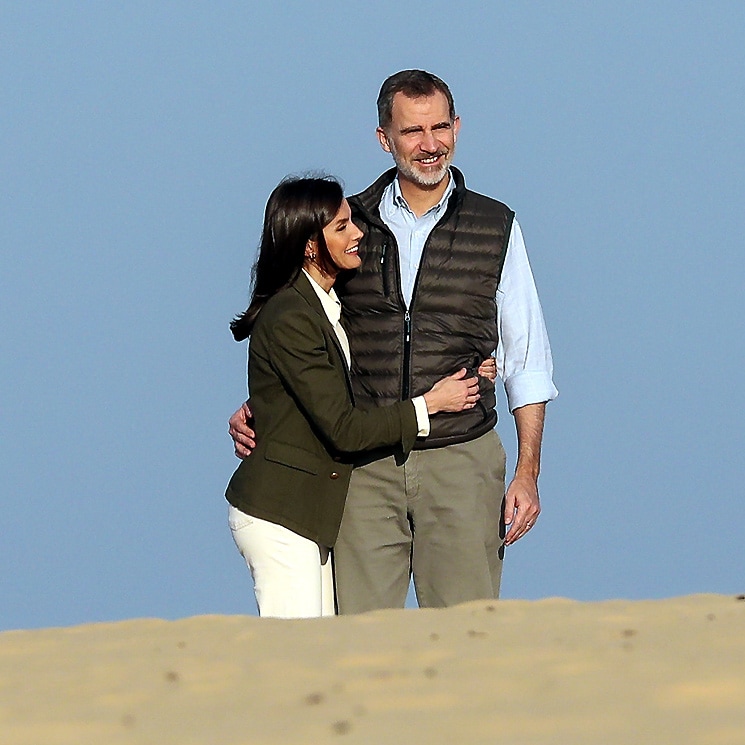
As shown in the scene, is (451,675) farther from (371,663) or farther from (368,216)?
(368,216)

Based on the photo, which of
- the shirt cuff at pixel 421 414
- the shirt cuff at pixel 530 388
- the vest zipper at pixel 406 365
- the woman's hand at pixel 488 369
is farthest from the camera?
the shirt cuff at pixel 530 388

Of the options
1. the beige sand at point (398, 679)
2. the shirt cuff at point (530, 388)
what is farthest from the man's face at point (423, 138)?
the beige sand at point (398, 679)

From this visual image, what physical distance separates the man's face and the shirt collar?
0.53 meters

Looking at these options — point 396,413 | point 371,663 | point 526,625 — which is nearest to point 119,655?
point 371,663

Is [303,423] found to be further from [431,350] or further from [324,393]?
[431,350]

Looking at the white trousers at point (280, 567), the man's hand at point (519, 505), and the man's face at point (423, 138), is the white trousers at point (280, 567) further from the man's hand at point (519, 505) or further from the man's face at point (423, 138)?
the man's face at point (423, 138)

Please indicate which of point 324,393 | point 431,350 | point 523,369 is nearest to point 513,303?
point 523,369

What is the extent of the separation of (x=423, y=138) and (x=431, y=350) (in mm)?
753

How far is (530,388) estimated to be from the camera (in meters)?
5.69

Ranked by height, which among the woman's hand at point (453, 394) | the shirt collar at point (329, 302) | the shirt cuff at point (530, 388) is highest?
the shirt collar at point (329, 302)

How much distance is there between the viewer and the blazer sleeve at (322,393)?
5.14 m

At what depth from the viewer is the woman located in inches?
204

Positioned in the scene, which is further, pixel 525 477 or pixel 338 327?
pixel 525 477

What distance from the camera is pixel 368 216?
18.4 feet
